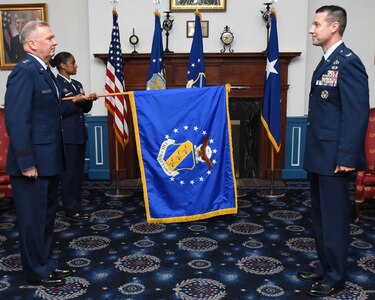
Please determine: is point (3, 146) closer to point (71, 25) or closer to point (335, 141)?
point (71, 25)

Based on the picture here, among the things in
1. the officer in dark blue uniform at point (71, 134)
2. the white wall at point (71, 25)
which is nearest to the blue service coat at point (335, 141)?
the officer in dark blue uniform at point (71, 134)

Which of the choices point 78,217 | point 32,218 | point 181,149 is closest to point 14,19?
point 78,217

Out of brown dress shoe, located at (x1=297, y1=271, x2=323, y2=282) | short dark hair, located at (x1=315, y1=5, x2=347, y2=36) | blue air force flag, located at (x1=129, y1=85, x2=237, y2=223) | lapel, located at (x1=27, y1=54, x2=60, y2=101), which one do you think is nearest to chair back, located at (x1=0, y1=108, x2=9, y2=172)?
blue air force flag, located at (x1=129, y1=85, x2=237, y2=223)

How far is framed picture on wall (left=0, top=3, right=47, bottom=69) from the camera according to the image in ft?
18.2

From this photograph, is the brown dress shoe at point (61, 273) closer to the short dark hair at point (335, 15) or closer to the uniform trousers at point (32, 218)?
the uniform trousers at point (32, 218)

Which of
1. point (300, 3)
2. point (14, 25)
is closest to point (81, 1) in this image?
point (14, 25)

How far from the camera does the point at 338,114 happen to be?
89.0 inches

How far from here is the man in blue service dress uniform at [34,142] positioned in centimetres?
232

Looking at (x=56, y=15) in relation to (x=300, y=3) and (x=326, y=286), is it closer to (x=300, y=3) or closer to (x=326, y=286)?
(x=300, y=3)

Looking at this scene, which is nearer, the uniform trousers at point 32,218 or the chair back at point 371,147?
the uniform trousers at point 32,218

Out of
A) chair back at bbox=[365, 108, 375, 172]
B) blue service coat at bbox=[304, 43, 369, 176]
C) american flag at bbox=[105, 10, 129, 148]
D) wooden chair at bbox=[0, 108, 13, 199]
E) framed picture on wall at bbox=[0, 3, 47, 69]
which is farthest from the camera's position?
framed picture on wall at bbox=[0, 3, 47, 69]

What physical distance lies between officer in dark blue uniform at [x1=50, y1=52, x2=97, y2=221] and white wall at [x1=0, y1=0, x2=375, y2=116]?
1.74 meters

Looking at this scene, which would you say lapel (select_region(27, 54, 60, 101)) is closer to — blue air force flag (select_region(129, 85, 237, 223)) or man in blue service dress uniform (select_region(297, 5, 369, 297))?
blue air force flag (select_region(129, 85, 237, 223))

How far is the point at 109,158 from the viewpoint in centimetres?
557
